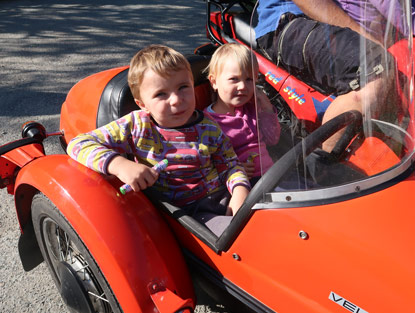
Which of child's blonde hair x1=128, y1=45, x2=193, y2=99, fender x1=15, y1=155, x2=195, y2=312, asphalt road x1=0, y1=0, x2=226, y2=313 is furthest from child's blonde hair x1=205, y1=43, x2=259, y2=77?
asphalt road x1=0, y1=0, x2=226, y2=313

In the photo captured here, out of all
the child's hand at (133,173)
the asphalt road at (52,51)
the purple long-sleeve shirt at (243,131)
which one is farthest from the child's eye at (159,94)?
the asphalt road at (52,51)

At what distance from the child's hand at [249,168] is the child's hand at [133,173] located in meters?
0.42

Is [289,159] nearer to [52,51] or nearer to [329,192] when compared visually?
[329,192]

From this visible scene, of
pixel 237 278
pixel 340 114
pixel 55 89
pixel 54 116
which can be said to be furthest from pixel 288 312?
pixel 55 89

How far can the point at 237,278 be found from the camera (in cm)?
132

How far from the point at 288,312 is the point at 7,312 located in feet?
4.13

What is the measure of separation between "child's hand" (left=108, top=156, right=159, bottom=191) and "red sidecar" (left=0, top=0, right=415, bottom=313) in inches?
3.0

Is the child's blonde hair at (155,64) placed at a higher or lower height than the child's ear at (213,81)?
higher

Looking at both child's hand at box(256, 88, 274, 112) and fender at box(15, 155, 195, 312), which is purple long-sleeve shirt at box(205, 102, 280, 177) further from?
fender at box(15, 155, 195, 312)

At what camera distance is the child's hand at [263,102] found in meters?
1.27

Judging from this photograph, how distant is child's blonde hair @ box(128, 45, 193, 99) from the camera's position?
1.48m

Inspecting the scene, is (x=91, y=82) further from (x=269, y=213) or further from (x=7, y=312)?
(x=269, y=213)

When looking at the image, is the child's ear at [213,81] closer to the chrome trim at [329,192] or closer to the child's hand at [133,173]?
the child's hand at [133,173]

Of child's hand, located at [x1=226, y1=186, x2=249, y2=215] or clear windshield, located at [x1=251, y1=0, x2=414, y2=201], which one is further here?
child's hand, located at [x1=226, y1=186, x2=249, y2=215]
